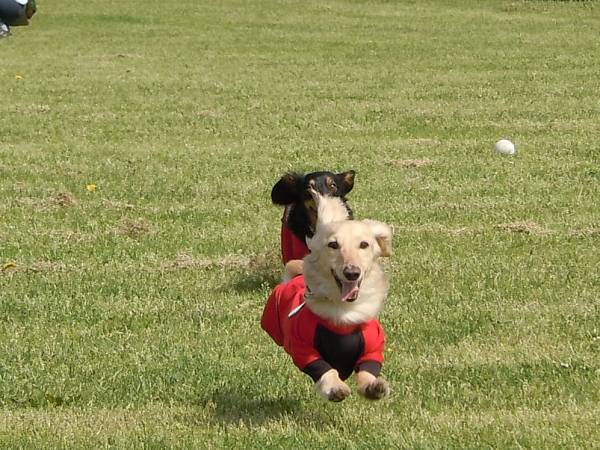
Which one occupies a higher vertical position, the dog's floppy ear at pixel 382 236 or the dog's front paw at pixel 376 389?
the dog's floppy ear at pixel 382 236

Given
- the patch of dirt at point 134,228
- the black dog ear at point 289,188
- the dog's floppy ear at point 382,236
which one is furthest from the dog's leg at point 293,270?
the patch of dirt at point 134,228

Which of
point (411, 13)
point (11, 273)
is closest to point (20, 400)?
point (11, 273)

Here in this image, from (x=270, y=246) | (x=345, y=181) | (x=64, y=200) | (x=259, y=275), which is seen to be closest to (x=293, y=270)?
(x=345, y=181)

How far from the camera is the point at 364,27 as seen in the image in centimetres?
2767

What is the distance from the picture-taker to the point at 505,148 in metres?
12.5

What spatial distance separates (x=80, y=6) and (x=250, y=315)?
25.7 meters

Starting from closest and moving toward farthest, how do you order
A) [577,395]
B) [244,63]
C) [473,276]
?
[577,395] → [473,276] → [244,63]

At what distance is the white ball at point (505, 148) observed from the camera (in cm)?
1245

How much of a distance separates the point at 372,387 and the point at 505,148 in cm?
846

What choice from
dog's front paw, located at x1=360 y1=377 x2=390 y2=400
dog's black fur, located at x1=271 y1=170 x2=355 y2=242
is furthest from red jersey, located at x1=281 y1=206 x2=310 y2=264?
dog's front paw, located at x1=360 y1=377 x2=390 y2=400

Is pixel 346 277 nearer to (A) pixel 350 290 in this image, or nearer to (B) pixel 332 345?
(A) pixel 350 290

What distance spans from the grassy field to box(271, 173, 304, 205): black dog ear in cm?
66

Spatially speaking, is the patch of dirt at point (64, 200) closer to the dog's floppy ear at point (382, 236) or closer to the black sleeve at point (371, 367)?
the dog's floppy ear at point (382, 236)

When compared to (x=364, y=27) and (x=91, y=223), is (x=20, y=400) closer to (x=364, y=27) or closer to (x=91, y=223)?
(x=91, y=223)
